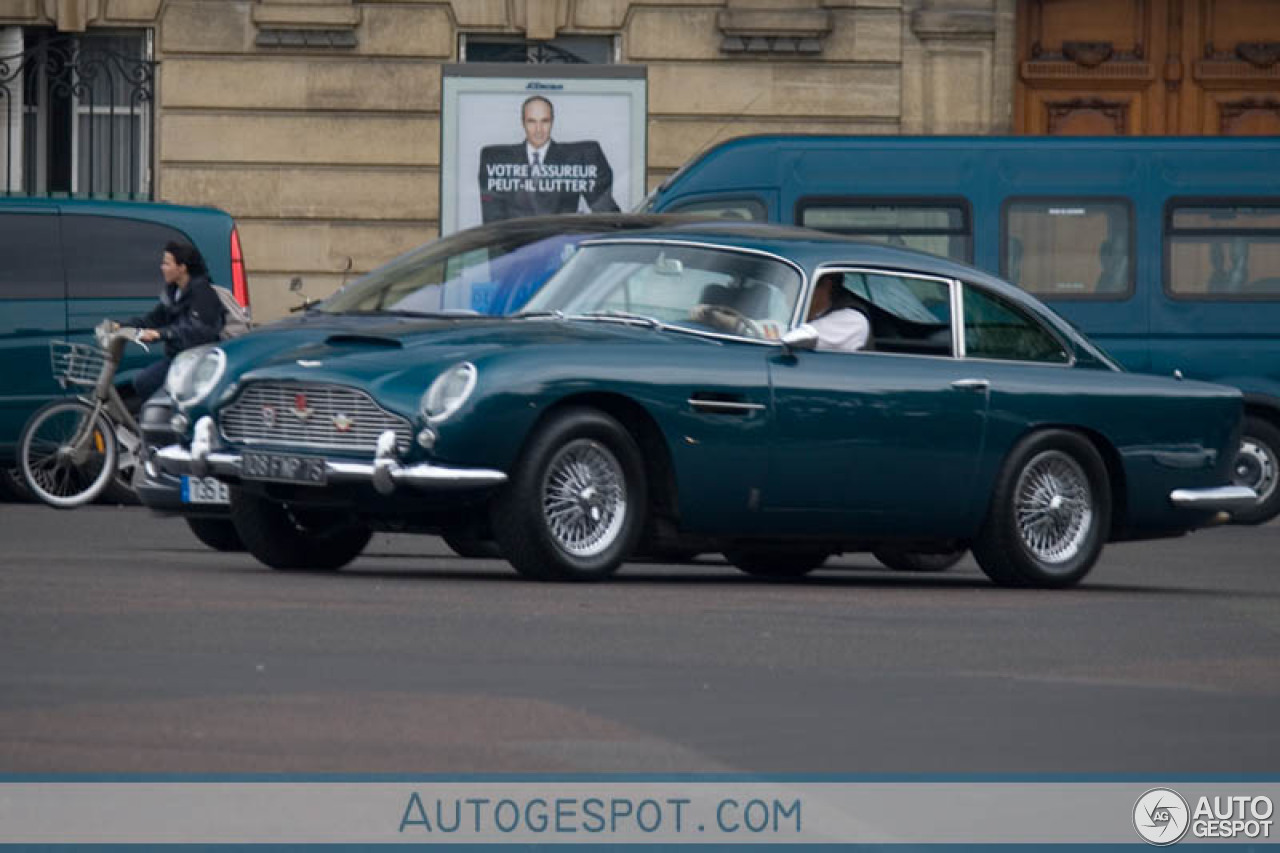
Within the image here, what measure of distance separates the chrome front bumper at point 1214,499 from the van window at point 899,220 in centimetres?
832

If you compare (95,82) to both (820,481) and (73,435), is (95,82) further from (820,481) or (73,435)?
(820,481)

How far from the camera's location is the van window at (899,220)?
21703 millimetres

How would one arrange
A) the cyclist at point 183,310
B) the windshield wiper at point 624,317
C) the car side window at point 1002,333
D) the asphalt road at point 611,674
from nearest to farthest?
1. the asphalt road at point 611,674
2. the windshield wiper at point 624,317
3. the car side window at point 1002,333
4. the cyclist at point 183,310

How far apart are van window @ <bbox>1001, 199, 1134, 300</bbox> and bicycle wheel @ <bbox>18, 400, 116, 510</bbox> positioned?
22.1 ft

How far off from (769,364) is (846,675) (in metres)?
3.66

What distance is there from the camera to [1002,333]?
1319 centimetres

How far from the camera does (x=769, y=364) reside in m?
12.0

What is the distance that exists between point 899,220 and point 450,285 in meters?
9.13

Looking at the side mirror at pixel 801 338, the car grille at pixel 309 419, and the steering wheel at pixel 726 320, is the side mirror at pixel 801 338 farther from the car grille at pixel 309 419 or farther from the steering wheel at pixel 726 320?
the car grille at pixel 309 419

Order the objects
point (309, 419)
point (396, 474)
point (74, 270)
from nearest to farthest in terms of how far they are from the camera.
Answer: point (396, 474) < point (309, 419) < point (74, 270)

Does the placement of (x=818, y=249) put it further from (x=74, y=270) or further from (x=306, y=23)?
(x=306, y=23)

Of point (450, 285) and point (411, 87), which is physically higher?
point (411, 87)

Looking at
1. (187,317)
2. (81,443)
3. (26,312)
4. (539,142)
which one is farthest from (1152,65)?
(187,317)

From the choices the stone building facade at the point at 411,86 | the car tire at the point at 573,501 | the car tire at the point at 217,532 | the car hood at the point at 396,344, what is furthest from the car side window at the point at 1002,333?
the stone building facade at the point at 411,86
